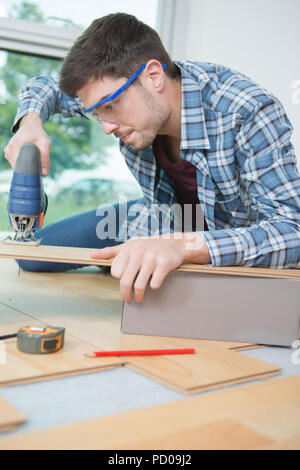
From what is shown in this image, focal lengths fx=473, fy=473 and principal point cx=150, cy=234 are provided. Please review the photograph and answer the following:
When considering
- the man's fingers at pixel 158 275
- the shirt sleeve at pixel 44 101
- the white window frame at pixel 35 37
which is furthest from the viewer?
the white window frame at pixel 35 37

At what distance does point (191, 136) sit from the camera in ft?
4.85

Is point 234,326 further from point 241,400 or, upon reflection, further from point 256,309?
point 241,400

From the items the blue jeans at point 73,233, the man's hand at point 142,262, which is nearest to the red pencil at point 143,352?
the man's hand at point 142,262

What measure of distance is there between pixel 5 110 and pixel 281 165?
7.14 ft

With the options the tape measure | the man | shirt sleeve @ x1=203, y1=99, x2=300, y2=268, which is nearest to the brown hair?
the man

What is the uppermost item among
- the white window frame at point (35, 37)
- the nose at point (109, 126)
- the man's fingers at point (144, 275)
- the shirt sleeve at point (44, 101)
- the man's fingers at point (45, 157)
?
the white window frame at point (35, 37)

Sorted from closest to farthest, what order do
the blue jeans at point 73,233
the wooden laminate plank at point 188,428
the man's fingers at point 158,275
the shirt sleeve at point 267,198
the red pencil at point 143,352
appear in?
1. the wooden laminate plank at point 188,428
2. the red pencil at point 143,352
3. the man's fingers at point 158,275
4. the shirt sleeve at point 267,198
5. the blue jeans at point 73,233

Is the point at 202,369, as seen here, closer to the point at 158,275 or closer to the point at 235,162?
the point at 158,275

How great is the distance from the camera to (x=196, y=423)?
2.32 ft

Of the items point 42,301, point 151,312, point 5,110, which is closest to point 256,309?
point 151,312

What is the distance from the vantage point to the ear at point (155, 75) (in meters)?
1.44

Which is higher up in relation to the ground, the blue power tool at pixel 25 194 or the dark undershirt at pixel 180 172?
the dark undershirt at pixel 180 172

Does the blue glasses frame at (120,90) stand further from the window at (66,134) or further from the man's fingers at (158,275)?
the window at (66,134)
